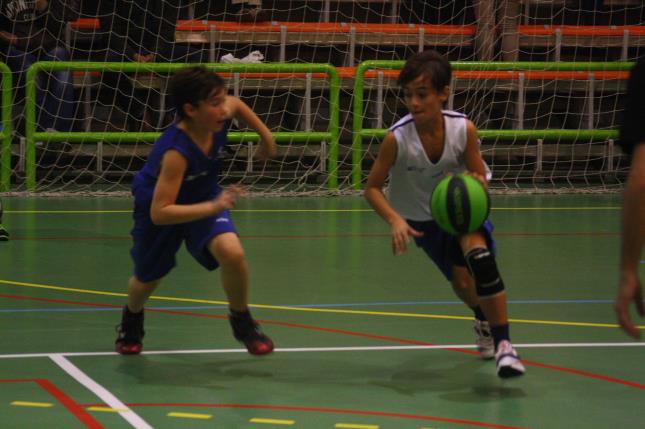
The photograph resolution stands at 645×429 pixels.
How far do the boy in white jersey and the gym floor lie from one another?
23 centimetres

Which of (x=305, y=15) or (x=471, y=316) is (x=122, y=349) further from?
(x=305, y=15)

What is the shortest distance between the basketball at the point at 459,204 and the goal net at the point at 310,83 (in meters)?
7.28

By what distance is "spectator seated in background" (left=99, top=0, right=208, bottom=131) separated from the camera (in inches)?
465

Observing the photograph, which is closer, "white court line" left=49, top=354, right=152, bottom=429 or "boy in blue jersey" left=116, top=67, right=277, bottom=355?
"white court line" left=49, top=354, right=152, bottom=429

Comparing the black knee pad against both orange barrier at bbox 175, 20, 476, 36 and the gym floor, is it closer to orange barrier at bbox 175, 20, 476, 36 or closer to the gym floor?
the gym floor

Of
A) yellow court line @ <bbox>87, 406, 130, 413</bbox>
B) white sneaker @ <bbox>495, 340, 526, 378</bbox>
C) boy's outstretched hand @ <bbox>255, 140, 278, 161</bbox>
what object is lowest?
yellow court line @ <bbox>87, 406, 130, 413</bbox>

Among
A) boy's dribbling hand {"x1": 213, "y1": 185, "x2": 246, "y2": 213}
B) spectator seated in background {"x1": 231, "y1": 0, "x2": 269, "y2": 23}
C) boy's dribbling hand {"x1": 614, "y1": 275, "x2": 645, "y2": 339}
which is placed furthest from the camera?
spectator seated in background {"x1": 231, "y1": 0, "x2": 269, "y2": 23}

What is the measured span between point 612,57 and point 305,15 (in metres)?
3.63

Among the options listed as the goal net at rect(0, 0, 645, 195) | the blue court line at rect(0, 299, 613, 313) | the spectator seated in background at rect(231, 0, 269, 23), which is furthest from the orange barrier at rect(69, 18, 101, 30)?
the blue court line at rect(0, 299, 613, 313)

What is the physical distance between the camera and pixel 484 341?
4734mm

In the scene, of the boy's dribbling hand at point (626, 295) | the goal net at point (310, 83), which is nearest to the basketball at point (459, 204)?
the boy's dribbling hand at point (626, 295)

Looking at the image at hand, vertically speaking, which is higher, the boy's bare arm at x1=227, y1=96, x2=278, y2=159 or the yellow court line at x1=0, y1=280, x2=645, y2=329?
the boy's bare arm at x1=227, y1=96, x2=278, y2=159

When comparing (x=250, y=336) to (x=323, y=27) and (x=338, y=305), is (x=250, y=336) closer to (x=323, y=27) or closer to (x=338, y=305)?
(x=338, y=305)

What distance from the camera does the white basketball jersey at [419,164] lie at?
461 centimetres
